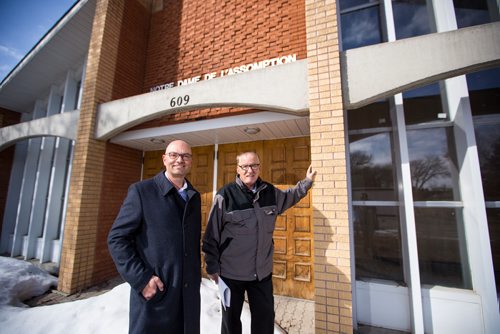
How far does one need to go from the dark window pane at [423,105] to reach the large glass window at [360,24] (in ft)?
4.08

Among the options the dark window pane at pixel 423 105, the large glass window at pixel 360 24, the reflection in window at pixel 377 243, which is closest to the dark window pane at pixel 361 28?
the large glass window at pixel 360 24

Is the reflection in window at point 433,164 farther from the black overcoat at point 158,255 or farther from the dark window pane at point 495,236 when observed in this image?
the black overcoat at point 158,255

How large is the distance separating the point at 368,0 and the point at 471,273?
491 cm

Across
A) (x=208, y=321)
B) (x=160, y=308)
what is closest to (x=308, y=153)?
(x=208, y=321)

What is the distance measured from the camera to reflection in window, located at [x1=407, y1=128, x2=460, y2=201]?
3.30m

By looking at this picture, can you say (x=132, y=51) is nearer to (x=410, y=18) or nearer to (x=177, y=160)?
(x=177, y=160)

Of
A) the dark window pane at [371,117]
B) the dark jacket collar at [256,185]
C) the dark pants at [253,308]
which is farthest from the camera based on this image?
the dark window pane at [371,117]

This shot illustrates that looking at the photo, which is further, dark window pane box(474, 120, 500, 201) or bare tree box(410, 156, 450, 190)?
bare tree box(410, 156, 450, 190)

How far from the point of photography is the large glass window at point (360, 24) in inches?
163

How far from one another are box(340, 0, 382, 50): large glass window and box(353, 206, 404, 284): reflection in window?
3.10 meters

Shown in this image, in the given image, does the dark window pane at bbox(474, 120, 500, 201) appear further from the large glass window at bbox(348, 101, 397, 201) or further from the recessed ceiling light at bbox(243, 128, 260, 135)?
the recessed ceiling light at bbox(243, 128, 260, 135)

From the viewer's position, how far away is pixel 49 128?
17.2 feet

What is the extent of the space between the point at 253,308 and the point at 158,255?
3.97 feet

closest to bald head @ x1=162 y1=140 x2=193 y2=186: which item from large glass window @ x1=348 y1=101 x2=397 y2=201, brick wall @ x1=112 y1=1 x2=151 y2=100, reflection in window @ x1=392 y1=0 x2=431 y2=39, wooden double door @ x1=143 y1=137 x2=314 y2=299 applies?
wooden double door @ x1=143 y1=137 x2=314 y2=299
